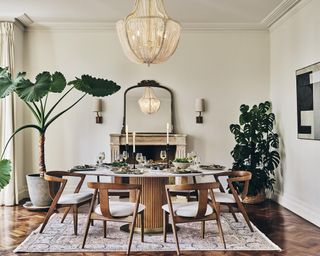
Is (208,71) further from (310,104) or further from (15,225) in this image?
(15,225)

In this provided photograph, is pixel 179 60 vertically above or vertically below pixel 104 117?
above

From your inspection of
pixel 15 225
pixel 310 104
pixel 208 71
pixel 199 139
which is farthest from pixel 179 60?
pixel 15 225

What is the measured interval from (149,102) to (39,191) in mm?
2389

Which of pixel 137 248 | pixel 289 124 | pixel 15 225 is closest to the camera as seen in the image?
pixel 137 248

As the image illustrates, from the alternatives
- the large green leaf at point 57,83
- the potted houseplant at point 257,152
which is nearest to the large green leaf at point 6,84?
the large green leaf at point 57,83

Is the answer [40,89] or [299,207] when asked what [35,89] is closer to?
[40,89]

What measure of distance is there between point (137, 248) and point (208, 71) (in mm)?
3866

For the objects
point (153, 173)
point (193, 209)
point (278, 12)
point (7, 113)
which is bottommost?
point (193, 209)

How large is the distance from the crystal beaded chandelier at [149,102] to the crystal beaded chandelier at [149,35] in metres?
2.46

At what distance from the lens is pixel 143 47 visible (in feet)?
12.8

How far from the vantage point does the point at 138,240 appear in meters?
3.93

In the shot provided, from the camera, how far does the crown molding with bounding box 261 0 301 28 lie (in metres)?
5.31

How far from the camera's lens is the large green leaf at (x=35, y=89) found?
4.86 meters

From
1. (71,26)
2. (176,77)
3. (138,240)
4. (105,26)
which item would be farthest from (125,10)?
(138,240)
